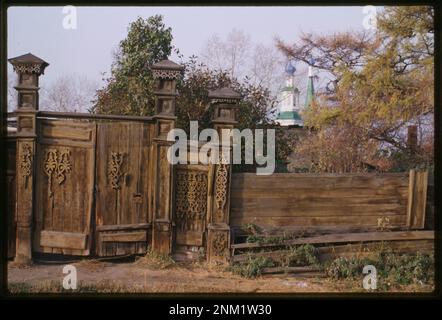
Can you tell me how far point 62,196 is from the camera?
6.14 m

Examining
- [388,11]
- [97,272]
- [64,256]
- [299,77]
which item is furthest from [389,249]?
[64,256]

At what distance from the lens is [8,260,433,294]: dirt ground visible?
18.9 ft

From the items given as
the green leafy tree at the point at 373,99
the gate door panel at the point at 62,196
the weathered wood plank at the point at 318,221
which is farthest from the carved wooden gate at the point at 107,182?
the green leafy tree at the point at 373,99

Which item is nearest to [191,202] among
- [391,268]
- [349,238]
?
[349,238]

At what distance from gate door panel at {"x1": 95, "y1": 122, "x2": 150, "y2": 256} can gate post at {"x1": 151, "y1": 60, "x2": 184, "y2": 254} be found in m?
0.12

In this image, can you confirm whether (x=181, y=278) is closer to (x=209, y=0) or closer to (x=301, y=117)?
(x=301, y=117)

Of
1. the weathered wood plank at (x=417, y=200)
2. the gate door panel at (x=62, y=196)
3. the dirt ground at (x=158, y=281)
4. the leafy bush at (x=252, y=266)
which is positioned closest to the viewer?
the dirt ground at (x=158, y=281)

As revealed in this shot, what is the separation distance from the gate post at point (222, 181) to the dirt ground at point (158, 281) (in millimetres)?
242

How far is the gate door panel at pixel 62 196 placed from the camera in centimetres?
613

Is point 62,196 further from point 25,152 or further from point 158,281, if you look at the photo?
point 158,281

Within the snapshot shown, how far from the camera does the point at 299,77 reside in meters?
6.03

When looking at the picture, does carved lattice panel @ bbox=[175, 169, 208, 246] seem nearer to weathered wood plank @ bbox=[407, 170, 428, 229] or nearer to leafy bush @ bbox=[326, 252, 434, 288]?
leafy bush @ bbox=[326, 252, 434, 288]

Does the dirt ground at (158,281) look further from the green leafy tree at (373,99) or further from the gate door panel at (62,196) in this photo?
the green leafy tree at (373,99)

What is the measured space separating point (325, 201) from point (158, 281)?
80.9 inches
